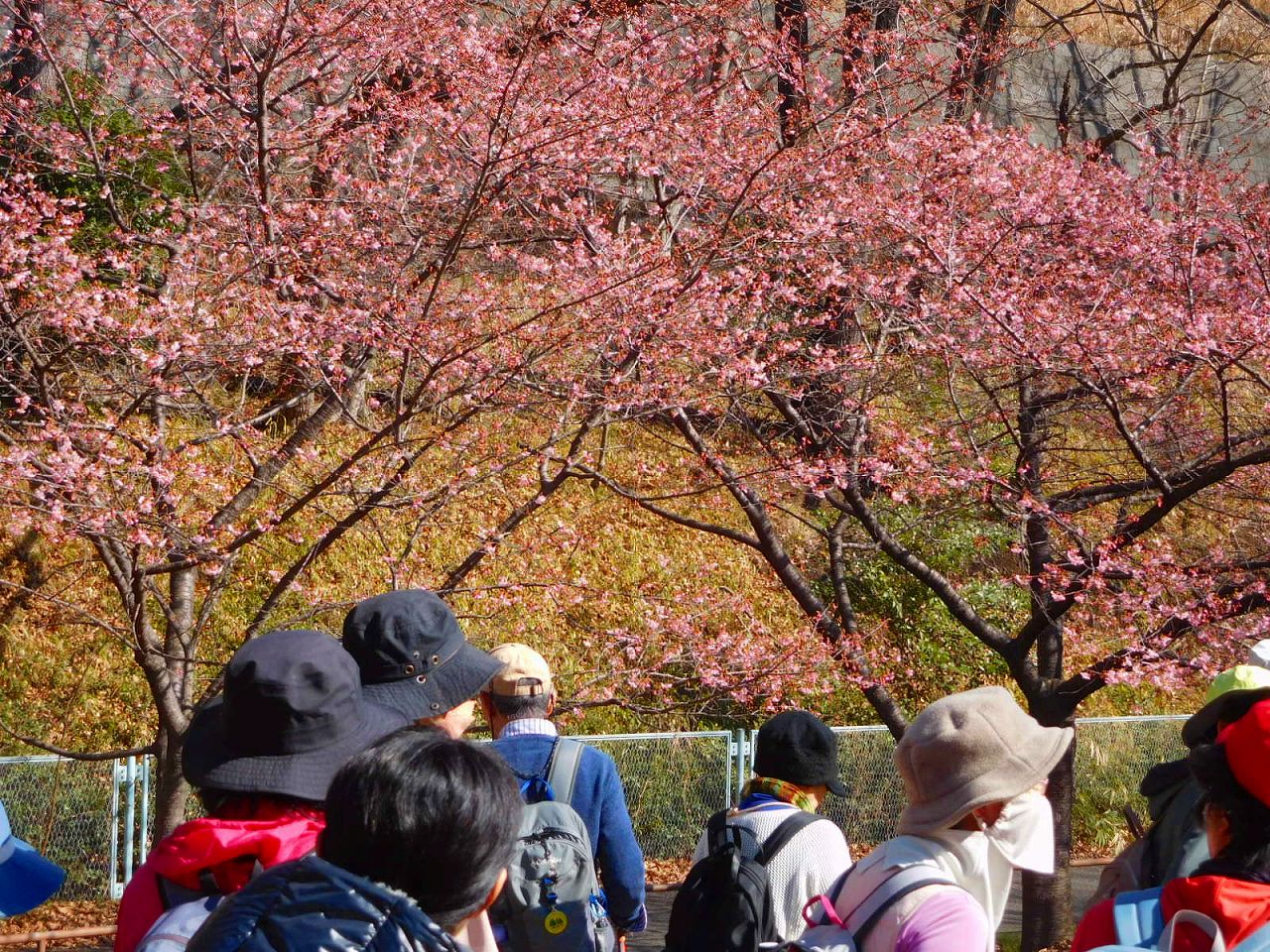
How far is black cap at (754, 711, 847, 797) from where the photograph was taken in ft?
9.98

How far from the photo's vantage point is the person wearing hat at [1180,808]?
7.87 ft

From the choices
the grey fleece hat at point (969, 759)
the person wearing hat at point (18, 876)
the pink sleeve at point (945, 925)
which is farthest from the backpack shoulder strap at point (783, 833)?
the person wearing hat at point (18, 876)

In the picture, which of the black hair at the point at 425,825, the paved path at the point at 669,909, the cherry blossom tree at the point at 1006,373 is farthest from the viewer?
the paved path at the point at 669,909

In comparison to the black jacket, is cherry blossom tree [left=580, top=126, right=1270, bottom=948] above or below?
above

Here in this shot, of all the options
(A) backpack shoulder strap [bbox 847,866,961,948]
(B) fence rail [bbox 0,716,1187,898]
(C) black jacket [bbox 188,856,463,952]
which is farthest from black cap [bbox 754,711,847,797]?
(B) fence rail [bbox 0,716,1187,898]

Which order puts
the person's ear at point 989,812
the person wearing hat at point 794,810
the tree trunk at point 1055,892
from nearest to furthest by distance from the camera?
the person's ear at point 989,812 → the person wearing hat at point 794,810 → the tree trunk at point 1055,892

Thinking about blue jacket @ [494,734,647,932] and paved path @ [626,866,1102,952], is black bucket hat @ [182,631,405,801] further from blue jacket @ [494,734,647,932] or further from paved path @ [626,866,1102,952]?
paved path @ [626,866,1102,952]

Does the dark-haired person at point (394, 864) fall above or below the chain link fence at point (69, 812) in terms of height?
above

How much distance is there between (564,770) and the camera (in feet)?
9.29

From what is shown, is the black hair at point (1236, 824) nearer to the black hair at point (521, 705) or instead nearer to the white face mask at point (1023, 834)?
the white face mask at point (1023, 834)

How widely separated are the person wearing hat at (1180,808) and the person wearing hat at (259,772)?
1.67 metres

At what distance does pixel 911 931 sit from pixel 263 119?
4.24 m

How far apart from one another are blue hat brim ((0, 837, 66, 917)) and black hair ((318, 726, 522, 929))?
1.02 meters

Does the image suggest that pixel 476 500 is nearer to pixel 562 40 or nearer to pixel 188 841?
pixel 562 40
